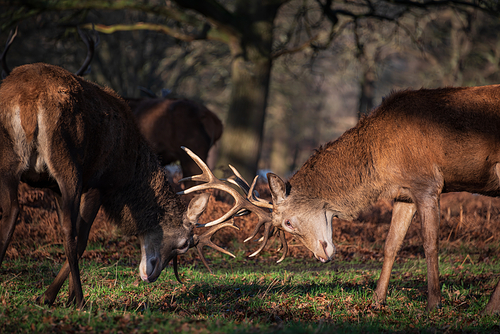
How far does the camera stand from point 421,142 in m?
5.23

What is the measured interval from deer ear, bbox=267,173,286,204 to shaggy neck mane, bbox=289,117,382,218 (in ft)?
0.45

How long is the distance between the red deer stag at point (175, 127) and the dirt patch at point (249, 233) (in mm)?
1081

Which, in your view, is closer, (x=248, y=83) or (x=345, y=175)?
(x=345, y=175)

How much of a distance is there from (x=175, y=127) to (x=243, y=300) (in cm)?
598

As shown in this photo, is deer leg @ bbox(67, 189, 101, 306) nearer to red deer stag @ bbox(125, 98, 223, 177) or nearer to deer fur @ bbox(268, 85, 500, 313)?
deer fur @ bbox(268, 85, 500, 313)

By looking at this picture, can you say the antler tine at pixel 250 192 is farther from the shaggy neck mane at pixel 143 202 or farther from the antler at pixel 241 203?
the shaggy neck mane at pixel 143 202

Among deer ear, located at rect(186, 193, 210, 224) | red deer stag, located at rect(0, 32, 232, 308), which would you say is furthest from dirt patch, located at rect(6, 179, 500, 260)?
deer ear, located at rect(186, 193, 210, 224)

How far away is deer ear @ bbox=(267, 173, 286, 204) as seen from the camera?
5613 mm

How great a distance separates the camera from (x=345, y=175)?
18.4ft

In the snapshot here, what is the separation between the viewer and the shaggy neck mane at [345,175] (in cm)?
554

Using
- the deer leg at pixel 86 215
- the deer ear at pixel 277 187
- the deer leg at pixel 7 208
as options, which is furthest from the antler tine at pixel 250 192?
the deer leg at pixel 7 208

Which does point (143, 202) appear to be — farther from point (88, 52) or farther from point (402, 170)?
point (88, 52)

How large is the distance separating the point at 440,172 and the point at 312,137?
2859cm

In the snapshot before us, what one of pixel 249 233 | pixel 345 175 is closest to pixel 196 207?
pixel 345 175
